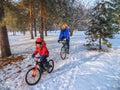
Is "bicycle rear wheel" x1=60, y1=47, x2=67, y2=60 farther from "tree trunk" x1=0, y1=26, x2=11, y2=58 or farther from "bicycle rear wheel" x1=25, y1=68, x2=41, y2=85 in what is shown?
"tree trunk" x1=0, y1=26, x2=11, y2=58

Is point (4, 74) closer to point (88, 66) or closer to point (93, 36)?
point (88, 66)

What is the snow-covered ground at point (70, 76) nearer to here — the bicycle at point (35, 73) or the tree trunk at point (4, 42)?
the bicycle at point (35, 73)

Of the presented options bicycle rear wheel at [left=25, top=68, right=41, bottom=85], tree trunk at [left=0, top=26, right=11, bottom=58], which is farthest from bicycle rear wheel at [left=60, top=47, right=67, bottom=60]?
tree trunk at [left=0, top=26, right=11, bottom=58]

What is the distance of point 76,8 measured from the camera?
31.5 meters

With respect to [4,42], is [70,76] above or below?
below

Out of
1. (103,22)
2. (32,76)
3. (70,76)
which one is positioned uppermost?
(103,22)

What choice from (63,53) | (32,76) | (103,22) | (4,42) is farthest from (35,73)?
(103,22)

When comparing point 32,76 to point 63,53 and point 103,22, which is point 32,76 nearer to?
point 63,53

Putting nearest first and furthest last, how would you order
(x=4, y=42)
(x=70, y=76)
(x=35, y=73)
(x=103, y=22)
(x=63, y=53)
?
(x=35, y=73)
(x=70, y=76)
(x=63, y=53)
(x=4, y=42)
(x=103, y=22)

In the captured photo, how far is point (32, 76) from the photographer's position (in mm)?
7641

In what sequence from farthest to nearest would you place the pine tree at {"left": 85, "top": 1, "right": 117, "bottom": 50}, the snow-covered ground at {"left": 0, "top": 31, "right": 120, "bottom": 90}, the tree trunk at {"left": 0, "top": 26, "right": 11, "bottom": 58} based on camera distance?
1. the pine tree at {"left": 85, "top": 1, "right": 117, "bottom": 50}
2. the tree trunk at {"left": 0, "top": 26, "right": 11, "bottom": 58}
3. the snow-covered ground at {"left": 0, "top": 31, "right": 120, "bottom": 90}

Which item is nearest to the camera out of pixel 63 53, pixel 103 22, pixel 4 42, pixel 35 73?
pixel 35 73

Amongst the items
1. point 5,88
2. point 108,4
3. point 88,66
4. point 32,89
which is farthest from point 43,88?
point 108,4

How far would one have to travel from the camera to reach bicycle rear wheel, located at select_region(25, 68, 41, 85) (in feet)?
24.8
